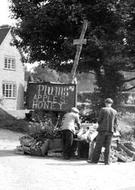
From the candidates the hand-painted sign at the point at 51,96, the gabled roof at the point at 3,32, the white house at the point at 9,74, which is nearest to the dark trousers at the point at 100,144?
the hand-painted sign at the point at 51,96

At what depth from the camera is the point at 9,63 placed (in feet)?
141

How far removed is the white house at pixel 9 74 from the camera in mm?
42125

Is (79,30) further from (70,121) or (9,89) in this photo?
(9,89)

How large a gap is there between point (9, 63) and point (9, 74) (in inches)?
45.4

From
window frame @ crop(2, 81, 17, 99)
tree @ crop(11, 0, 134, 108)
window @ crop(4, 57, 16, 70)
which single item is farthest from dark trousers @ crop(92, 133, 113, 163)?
window @ crop(4, 57, 16, 70)

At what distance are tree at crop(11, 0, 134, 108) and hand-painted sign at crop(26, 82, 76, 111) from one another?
5948mm

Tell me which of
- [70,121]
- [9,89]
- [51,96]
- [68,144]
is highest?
[9,89]

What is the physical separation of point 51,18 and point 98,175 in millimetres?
12664

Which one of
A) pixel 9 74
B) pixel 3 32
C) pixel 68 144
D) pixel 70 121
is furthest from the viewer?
pixel 3 32

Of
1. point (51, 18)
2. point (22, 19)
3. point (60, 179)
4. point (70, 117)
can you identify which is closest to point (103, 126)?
point (70, 117)

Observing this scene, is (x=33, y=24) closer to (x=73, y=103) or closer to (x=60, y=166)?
(x=73, y=103)

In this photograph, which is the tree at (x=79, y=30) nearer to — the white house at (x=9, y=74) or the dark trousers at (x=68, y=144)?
the dark trousers at (x=68, y=144)

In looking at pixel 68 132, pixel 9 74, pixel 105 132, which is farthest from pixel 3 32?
pixel 105 132

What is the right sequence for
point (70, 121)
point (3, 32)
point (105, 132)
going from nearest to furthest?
point (105, 132) → point (70, 121) → point (3, 32)
